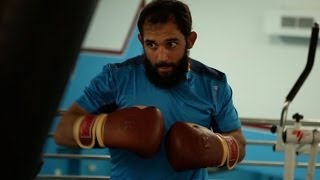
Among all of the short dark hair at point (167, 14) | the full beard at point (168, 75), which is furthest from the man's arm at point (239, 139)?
the short dark hair at point (167, 14)

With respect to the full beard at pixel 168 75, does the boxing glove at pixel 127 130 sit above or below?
below

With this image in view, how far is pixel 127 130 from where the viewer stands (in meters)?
1.17

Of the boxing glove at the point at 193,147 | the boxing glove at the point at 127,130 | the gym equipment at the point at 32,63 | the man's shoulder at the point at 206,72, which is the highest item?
the gym equipment at the point at 32,63

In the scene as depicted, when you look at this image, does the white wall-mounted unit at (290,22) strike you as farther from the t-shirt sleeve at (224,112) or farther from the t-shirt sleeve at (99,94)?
the t-shirt sleeve at (99,94)

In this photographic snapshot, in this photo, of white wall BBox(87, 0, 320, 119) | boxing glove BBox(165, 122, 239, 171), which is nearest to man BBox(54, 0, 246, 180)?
boxing glove BBox(165, 122, 239, 171)

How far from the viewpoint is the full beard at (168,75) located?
1289mm

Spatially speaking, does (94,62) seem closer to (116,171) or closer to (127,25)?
(127,25)

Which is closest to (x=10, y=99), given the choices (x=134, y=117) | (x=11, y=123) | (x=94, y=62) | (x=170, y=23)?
(x=11, y=123)

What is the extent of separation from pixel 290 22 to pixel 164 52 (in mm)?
3101

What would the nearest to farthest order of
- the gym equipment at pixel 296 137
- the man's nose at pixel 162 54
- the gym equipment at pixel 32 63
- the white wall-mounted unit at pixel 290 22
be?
the gym equipment at pixel 32 63 → the man's nose at pixel 162 54 → the gym equipment at pixel 296 137 → the white wall-mounted unit at pixel 290 22

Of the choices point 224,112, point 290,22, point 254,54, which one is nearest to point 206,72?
point 224,112

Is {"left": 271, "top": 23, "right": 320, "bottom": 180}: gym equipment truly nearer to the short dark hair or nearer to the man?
the man

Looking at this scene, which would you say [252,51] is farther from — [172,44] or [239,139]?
[172,44]

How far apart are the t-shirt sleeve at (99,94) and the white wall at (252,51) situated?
2.76m
